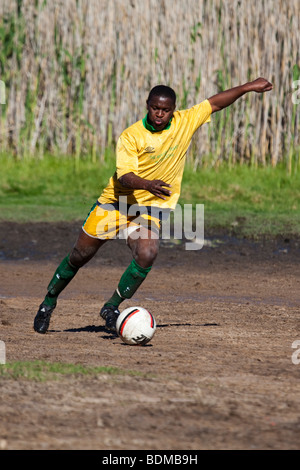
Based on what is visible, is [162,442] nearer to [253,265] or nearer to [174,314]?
[174,314]

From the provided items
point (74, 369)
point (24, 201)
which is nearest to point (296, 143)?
point (24, 201)

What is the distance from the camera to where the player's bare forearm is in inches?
256

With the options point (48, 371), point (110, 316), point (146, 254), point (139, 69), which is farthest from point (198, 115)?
point (139, 69)

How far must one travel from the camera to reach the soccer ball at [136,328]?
6770mm

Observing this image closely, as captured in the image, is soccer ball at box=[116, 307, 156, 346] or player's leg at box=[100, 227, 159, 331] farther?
player's leg at box=[100, 227, 159, 331]

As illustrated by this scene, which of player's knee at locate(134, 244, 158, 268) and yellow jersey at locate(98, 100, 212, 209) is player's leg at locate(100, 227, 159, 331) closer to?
player's knee at locate(134, 244, 158, 268)

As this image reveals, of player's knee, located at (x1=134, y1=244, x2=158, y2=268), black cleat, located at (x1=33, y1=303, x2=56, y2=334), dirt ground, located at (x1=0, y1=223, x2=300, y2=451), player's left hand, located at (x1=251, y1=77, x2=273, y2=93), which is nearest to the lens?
dirt ground, located at (x1=0, y1=223, x2=300, y2=451)

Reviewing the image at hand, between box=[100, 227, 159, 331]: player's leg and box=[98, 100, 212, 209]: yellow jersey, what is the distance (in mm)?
280

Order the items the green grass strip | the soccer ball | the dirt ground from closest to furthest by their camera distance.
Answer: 1. the dirt ground
2. the green grass strip
3. the soccer ball

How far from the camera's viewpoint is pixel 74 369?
5660 mm

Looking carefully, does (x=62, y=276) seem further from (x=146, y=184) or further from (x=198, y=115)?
(x=198, y=115)

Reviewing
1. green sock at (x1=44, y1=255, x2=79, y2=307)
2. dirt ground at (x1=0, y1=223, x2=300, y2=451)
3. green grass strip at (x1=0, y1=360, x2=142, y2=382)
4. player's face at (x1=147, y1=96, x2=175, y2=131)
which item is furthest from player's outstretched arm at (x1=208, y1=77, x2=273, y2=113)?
green grass strip at (x1=0, y1=360, x2=142, y2=382)

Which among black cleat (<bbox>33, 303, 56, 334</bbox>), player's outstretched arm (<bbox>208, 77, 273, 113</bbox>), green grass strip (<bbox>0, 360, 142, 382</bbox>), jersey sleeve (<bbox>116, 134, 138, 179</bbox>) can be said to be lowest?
green grass strip (<bbox>0, 360, 142, 382</bbox>)

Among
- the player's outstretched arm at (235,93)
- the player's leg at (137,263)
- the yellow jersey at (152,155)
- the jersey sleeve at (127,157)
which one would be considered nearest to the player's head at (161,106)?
the yellow jersey at (152,155)
